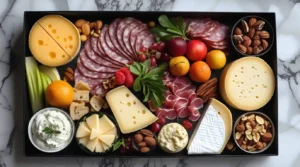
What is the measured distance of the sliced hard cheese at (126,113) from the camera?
1690 mm

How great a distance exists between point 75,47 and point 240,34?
555 mm

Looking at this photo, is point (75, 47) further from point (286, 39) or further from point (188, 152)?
point (286, 39)

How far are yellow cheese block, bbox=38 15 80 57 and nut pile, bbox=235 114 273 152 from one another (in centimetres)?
61

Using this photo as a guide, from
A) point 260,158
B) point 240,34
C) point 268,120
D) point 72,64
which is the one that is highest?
point 240,34

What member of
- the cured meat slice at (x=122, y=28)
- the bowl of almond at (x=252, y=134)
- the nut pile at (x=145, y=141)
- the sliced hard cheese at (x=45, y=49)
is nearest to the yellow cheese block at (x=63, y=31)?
the sliced hard cheese at (x=45, y=49)

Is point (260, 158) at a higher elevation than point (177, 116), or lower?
lower

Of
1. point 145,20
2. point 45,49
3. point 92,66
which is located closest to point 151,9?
point 145,20

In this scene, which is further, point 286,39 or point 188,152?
point 286,39

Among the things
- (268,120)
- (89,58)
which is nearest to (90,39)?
(89,58)

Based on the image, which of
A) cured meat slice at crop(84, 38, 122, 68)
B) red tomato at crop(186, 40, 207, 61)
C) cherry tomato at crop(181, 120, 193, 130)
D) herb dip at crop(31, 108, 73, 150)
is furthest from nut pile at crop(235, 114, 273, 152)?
herb dip at crop(31, 108, 73, 150)

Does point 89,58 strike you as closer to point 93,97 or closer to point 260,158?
point 93,97

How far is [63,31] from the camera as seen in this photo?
169 cm

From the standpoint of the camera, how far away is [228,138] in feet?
5.59

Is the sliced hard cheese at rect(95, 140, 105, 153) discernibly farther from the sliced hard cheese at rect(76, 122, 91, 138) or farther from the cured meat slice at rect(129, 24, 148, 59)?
the cured meat slice at rect(129, 24, 148, 59)
